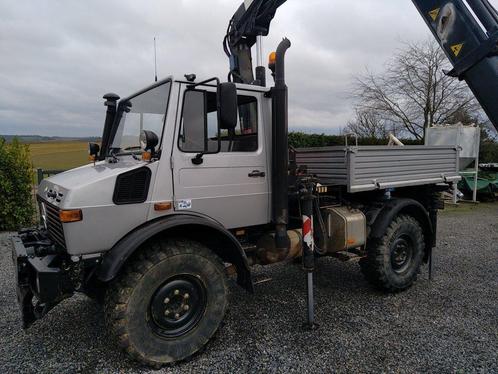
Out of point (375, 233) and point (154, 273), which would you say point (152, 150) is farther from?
point (375, 233)

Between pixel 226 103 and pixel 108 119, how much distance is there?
5.85 feet

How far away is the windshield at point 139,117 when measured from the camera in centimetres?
338

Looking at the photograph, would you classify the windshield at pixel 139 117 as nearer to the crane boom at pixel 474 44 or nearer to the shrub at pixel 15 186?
the crane boom at pixel 474 44

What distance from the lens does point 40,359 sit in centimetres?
322

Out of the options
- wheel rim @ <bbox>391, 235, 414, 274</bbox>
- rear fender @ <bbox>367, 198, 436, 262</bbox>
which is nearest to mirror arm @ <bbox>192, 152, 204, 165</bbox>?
rear fender @ <bbox>367, 198, 436, 262</bbox>

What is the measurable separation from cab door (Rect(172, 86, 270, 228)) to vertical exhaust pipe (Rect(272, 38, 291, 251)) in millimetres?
135

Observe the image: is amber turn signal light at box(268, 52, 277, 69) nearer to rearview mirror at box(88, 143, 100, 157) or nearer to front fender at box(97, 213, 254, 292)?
front fender at box(97, 213, 254, 292)

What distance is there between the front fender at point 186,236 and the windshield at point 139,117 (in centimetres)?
75

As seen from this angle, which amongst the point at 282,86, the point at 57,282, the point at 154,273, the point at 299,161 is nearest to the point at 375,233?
the point at 299,161

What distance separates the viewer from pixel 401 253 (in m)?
4.86

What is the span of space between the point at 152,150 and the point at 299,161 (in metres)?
2.16

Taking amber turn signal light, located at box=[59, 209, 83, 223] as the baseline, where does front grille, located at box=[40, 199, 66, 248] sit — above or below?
below

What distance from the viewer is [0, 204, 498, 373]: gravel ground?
314 centimetres

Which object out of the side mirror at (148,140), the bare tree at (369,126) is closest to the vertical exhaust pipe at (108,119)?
the side mirror at (148,140)
